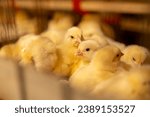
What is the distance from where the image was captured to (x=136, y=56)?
982 millimetres

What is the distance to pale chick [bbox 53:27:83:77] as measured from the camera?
1.06 meters

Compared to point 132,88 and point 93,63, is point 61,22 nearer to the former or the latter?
point 93,63

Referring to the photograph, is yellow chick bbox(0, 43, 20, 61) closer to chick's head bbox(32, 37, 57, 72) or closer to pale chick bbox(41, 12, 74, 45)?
chick's head bbox(32, 37, 57, 72)

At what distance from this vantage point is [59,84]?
70cm

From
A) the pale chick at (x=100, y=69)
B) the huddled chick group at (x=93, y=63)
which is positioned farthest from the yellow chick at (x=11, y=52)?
the pale chick at (x=100, y=69)

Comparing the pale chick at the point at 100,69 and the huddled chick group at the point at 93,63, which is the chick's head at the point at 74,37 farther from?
the pale chick at the point at 100,69

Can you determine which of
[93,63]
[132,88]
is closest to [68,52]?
[93,63]

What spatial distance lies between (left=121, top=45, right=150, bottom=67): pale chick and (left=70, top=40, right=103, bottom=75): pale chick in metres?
0.10

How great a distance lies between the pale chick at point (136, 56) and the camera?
3.20ft

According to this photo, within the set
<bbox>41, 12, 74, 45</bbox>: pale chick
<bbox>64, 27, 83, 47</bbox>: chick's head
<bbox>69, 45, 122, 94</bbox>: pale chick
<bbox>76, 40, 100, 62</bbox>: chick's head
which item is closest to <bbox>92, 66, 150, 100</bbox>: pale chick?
<bbox>69, 45, 122, 94</bbox>: pale chick

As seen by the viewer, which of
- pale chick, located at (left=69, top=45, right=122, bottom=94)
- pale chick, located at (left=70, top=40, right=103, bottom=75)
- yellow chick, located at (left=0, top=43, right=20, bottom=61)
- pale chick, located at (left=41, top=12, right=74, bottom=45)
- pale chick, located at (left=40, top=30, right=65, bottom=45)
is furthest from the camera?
pale chick, located at (left=41, top=12, right=74, bottom=45)

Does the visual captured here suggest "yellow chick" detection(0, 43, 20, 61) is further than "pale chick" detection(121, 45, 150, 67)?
Yes

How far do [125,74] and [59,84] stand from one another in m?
0.20

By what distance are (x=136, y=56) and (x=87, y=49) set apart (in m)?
0.17
